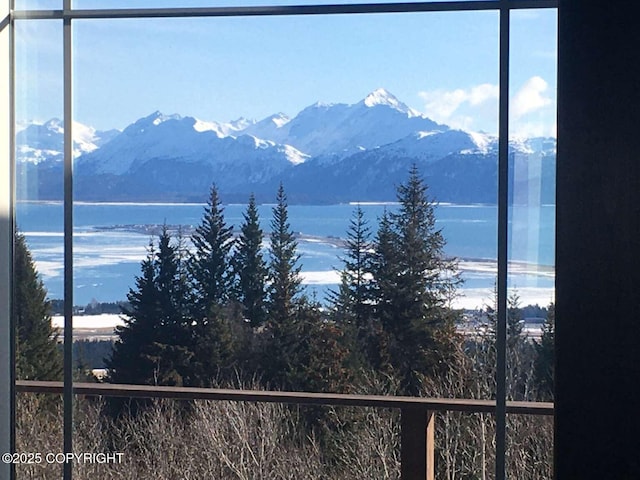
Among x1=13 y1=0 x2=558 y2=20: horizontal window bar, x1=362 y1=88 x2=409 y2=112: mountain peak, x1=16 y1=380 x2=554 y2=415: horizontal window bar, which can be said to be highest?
x1=13 y1=0 x2=558 y2=20: horizontal window bar

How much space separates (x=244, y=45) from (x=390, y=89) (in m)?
0.59

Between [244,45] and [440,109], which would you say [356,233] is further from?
[244,45]

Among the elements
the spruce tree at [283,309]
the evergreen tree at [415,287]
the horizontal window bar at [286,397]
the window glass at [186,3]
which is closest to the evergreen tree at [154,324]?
the horizontal window bar at [286,397]

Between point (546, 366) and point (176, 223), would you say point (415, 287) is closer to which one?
point (546, 366)

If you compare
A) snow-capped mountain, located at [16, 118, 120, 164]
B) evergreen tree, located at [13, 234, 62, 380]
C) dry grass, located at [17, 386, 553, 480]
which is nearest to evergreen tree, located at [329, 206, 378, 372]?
dry grass, located at [17, 386, 553, 480]

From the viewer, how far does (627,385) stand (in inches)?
88.9

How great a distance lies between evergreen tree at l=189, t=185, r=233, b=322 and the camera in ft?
10.7

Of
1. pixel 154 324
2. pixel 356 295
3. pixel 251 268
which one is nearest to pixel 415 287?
pixel 356 295

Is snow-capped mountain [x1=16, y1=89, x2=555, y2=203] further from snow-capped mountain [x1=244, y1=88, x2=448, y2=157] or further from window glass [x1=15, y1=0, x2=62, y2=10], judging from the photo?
window glass [x1=15, y1=0, x2=62, y2=10]

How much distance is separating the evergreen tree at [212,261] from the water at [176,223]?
44mm

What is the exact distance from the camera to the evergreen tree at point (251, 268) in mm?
3223

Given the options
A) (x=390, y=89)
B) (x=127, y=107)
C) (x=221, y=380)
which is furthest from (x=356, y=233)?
(x=127, y=107)

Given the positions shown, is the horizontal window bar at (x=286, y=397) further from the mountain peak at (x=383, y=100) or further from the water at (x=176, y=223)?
the mountain peak at (x=383, y=100)

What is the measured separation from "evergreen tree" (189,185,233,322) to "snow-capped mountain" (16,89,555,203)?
0.09 m
